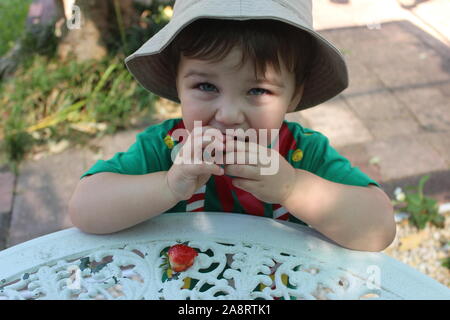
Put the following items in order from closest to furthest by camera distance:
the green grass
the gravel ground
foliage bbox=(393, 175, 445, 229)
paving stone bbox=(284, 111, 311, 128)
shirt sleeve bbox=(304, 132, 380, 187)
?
shirt sleeve bbox=(304, 132, 380, 187) < the gravel ground < foliage bbox=(393, 175, 445, 229) < paving stone bbox=(284, 111, 311, 128) < the green grass

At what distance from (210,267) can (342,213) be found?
363 mm

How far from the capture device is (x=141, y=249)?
4.20 ft

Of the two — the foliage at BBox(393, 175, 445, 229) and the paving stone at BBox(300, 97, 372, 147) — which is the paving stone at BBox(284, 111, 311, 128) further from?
the foliage at BBox(393, 175, 445, 229)

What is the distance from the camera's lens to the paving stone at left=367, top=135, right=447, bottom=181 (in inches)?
112

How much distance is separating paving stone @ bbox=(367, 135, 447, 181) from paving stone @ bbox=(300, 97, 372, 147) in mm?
118

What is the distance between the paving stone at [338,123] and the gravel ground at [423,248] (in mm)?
697

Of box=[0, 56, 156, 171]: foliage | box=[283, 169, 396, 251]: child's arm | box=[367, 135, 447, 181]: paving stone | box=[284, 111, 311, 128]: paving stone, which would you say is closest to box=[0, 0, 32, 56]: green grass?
box=[0, 56, 156, 171]: foliage

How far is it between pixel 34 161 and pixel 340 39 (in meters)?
2.42

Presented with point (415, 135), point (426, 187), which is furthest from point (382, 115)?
point (426, 187)

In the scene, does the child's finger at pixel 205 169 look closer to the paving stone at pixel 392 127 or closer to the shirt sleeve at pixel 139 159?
the shirt sleeve at pixel 139 159

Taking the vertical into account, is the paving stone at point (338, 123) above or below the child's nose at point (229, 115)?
below

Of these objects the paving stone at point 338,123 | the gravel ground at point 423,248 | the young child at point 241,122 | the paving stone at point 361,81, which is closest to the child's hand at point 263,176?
the young child at point 241,122

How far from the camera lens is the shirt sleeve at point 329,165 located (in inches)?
55.2
